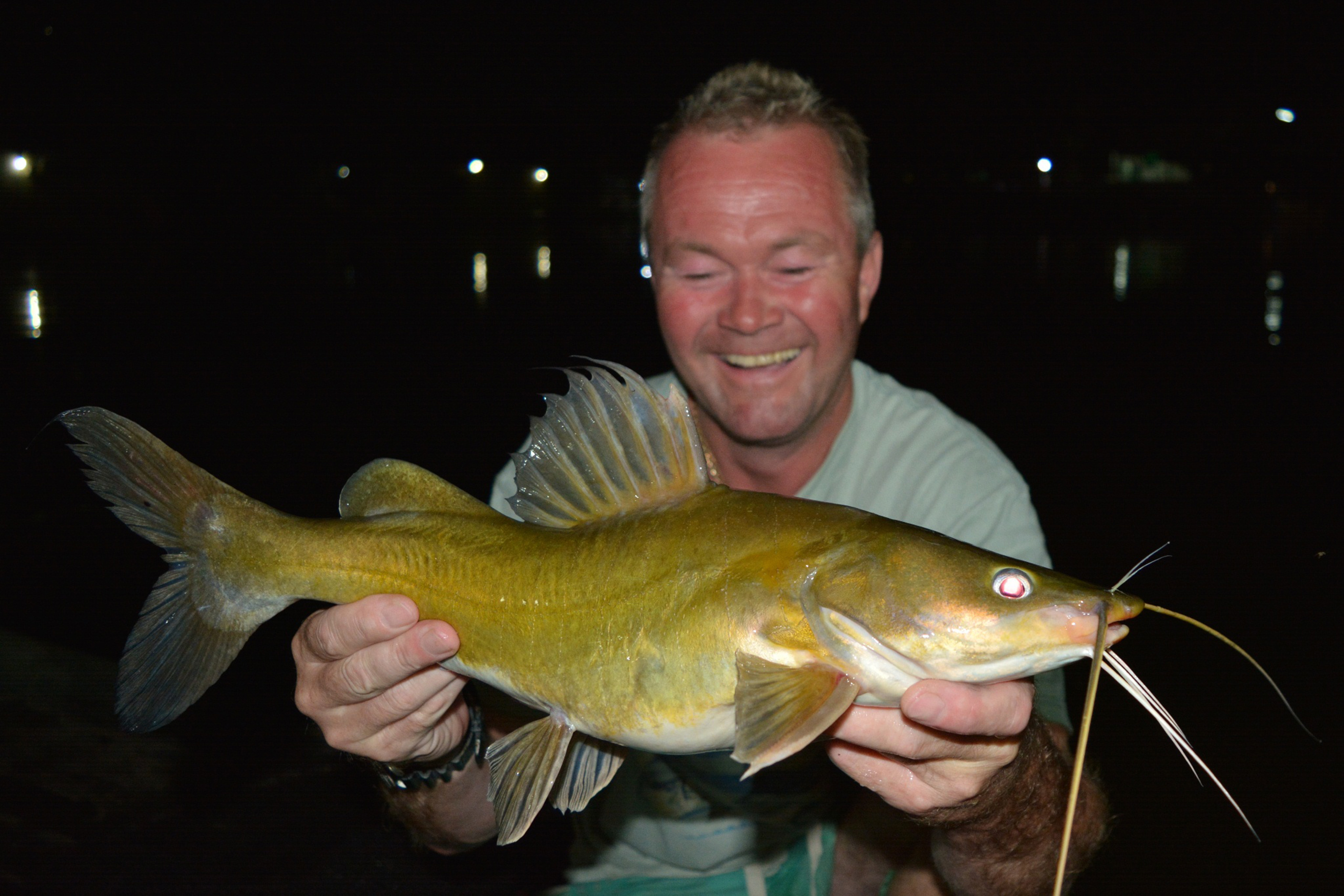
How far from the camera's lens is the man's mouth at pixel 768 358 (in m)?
3.12

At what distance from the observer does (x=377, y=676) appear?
2.10 m

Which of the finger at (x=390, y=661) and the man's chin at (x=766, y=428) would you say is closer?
the finger at (x=390, y=661)

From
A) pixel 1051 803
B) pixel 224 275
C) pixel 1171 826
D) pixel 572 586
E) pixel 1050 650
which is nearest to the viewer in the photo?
pixel 1050 650

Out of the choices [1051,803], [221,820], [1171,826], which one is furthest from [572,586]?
[1171,826]

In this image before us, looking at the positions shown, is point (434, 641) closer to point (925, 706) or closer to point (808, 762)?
point (925, 706)

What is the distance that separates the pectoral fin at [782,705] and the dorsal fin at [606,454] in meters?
0.46

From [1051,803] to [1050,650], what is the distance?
3.12 ft

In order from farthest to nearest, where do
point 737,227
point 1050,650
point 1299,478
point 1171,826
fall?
point 1299,478
point 1171,826
point 737,227
point 1050,650

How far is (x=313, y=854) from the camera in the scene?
358 centimetres

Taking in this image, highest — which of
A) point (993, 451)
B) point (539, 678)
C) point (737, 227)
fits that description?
point (737, 227)

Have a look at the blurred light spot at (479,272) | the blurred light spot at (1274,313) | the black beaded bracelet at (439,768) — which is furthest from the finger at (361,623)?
the blurred light spot at (479,272)

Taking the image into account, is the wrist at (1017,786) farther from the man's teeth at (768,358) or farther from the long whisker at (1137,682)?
the man's teeth at (768,358)

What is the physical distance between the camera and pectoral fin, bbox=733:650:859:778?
1.62 meters

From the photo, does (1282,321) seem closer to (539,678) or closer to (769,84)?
(769,84)
